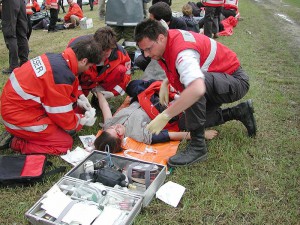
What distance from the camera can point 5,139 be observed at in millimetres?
3195

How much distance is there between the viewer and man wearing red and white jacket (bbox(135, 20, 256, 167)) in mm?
2193

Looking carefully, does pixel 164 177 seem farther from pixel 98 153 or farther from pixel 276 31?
pixel 276 31

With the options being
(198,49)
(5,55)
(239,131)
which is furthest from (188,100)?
(5,55)

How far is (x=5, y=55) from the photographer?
274 inches

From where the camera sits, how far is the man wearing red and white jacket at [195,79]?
2193 mm

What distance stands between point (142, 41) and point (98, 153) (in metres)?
1.04

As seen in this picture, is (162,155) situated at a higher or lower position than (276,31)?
higher

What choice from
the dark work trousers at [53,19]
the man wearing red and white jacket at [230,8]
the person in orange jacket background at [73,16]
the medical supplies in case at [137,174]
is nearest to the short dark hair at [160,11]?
the medical supplies in case at [137,174]

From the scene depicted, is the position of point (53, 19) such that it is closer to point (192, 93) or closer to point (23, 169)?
point (23, 169)

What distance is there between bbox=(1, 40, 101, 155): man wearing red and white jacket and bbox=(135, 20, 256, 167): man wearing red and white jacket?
685 mm

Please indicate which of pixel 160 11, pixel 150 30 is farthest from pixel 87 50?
pixel 160 11

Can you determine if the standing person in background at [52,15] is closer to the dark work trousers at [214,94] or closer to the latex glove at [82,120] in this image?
the latex glove at [82,120]

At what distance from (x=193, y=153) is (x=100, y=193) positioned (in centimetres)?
99

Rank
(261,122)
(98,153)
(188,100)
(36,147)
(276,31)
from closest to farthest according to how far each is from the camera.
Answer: (188,100)
(98,153)
(36,147)
(261,122)
(276,31)
